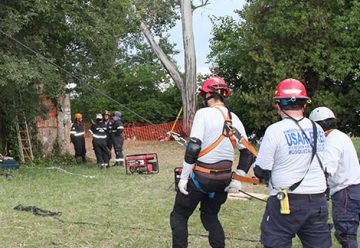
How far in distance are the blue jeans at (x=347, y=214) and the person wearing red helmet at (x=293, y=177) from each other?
1263mm

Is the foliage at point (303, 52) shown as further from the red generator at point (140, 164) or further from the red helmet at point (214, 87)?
the red helmet at point (214, 87)

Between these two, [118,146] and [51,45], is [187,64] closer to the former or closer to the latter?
[118,146]

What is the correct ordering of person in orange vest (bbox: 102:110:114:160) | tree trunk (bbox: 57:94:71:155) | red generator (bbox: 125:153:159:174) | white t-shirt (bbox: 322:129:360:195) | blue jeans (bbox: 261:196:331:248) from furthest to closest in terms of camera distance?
tree trunk (bbox: 57:94:71:155), person in orange vest (bbox: 102:110:114:160), red generator (bbox: 125:153:159:174), white t-shirt (bbox: 322:129:360:195), blue jeans (bbox: 261:196:331:248)

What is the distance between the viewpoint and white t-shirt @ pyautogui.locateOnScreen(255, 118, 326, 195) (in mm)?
4070

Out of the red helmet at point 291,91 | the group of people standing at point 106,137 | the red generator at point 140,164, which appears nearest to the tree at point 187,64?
the group of people standing at point 106,137

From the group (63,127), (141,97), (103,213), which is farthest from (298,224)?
(141,97)

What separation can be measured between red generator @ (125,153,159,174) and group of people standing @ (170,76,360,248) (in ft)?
28.1

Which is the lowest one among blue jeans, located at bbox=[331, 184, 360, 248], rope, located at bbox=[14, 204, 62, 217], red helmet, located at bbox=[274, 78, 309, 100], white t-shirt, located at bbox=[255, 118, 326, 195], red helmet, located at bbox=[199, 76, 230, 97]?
rope, located at bbox=[14, 204, 62, 217]

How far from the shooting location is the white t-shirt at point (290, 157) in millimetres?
4070

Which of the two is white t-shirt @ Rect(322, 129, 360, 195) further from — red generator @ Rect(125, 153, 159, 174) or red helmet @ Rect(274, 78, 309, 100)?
red generator @ Rect(125, 153, 159, 174)

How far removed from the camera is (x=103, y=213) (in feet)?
27.6

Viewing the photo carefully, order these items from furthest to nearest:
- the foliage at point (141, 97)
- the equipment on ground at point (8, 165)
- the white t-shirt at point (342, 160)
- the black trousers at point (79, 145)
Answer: the foliage at point (141, 97) < the black trousers at point (79, 145) < the equipment on ground at point (8, 165) < the white t-shirt at point (342, 160)

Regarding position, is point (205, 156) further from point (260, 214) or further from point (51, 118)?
point (51, 118)

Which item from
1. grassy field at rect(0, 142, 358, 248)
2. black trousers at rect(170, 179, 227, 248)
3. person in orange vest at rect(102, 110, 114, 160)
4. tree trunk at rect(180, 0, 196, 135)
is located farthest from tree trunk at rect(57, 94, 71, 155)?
black trousers at rect(170, 179, 227, 248)
